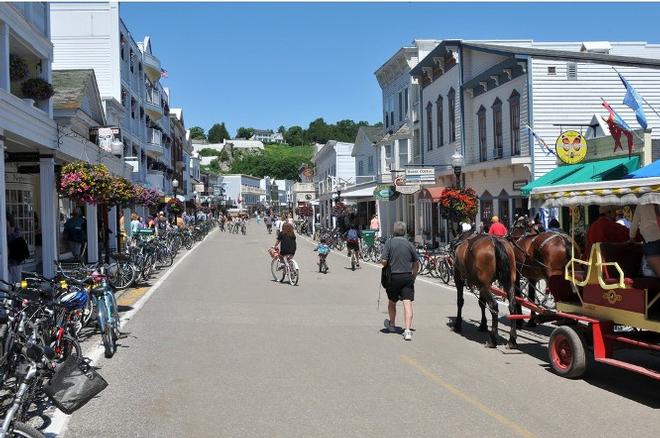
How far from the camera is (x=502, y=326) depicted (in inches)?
488

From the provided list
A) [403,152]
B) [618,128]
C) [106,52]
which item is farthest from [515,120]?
[106,52]

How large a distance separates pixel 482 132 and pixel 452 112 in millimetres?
3243

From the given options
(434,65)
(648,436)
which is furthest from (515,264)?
(434,65)

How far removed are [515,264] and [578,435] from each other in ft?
15.3

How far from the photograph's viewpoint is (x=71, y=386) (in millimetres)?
5332

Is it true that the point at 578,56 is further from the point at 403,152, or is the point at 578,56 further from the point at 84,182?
the point at 84,182

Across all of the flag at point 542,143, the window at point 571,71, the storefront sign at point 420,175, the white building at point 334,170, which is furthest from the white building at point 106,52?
the window at point 571,71

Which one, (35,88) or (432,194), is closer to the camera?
(35,88)

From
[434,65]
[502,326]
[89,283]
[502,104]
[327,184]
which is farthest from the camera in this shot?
[327,184]

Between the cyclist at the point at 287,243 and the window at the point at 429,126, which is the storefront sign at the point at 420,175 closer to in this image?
the window at the point at 429,126

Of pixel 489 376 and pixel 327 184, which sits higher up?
pixel 327 184

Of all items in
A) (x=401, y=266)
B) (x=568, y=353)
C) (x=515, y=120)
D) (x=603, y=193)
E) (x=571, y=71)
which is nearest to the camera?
(x=603, y=193)

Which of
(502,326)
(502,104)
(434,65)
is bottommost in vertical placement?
(502,326)

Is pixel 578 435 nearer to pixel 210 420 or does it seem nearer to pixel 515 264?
pixel 210 420
